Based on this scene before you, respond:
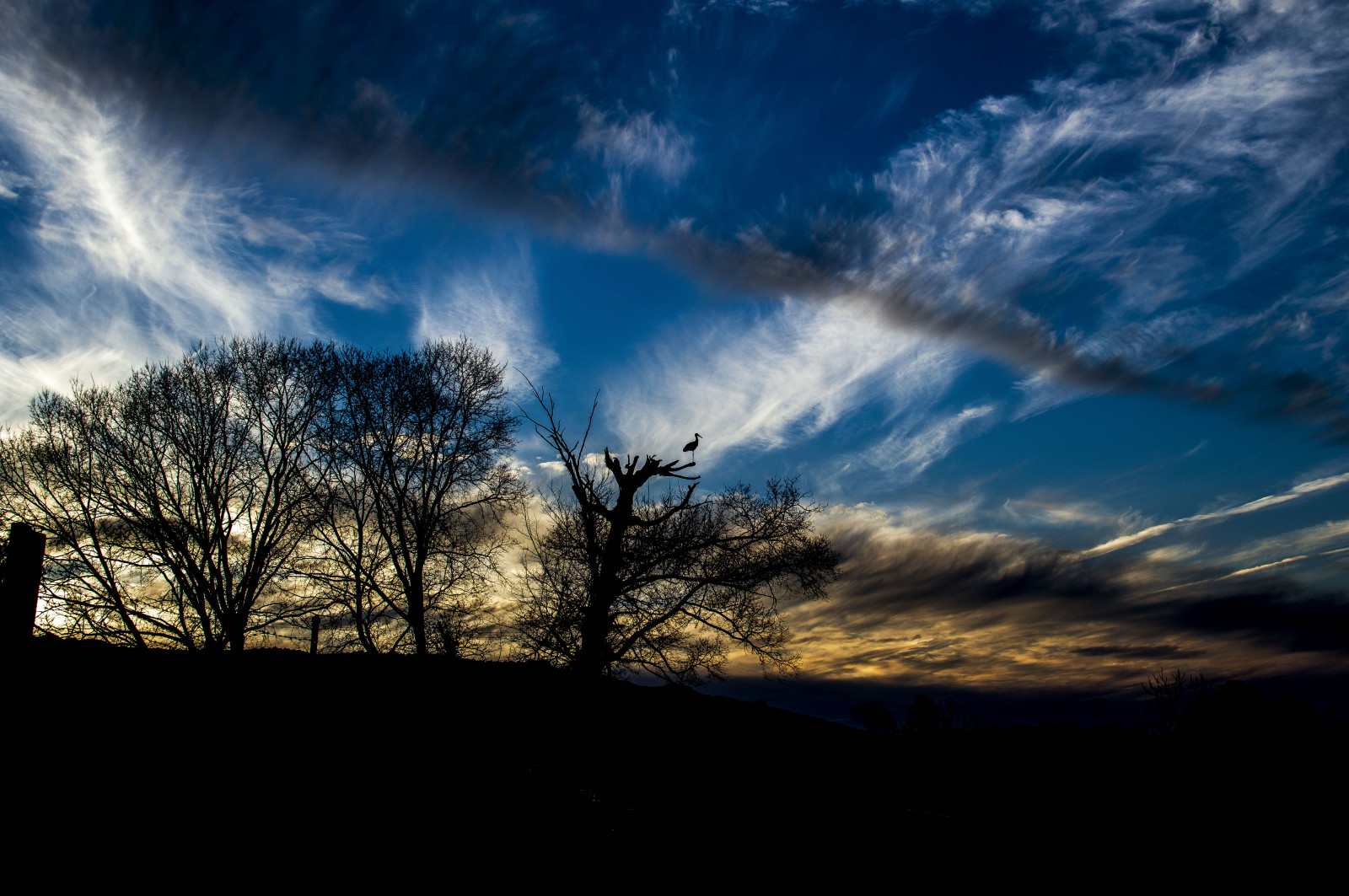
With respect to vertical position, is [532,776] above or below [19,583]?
below

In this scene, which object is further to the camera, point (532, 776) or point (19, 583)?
point (19, 583)

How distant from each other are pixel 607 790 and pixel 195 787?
4.67 m

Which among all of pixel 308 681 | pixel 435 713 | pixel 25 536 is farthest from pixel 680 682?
pixel 25 536

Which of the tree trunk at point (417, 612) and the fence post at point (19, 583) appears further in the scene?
the tree trunk at point (417, 612)

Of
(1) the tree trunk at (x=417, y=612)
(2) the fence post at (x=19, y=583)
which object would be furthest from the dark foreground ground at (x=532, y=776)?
(1) the tree trunk at (x=417, y=612)

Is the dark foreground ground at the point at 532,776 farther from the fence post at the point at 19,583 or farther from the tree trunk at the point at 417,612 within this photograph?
the tree trunk at the point at 417,612

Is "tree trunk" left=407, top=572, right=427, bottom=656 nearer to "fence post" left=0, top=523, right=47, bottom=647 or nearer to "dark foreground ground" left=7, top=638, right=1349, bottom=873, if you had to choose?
"dark foreground ground" left=7, top=638, right=1349, bottom=873

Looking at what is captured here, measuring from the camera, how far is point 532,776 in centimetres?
739

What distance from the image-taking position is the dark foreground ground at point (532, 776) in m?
6.01

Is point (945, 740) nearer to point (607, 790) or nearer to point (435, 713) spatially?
point (607, 790)

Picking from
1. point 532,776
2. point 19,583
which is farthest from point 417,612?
point 532,776

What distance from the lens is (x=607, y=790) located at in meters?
8.66

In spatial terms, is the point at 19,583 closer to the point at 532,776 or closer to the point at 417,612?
the point at 532,776

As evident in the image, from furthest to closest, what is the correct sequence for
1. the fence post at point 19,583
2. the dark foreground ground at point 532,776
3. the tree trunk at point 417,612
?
the tree trunk at point 417,612
the fence post at point 19,583
the dark foreground ground at point 532,776
